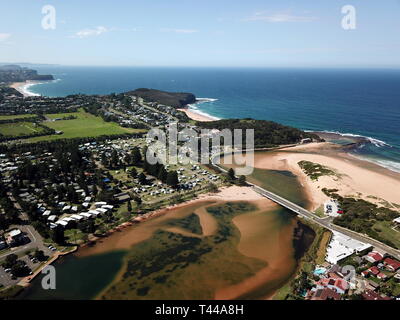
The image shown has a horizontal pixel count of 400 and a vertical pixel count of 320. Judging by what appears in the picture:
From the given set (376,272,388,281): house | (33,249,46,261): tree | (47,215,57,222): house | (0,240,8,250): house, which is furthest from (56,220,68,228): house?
(376,272,388,281): house

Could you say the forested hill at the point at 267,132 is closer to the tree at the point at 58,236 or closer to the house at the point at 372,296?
the house at the point at 372,296

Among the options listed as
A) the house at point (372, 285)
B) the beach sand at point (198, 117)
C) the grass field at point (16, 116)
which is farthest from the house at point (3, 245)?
the beach sand at point (198, 117)

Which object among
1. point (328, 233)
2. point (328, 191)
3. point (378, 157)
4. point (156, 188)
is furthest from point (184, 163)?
point (378, 157)

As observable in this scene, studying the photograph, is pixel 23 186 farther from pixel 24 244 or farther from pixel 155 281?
pixel 155 281

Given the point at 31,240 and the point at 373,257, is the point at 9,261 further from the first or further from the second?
the point at 373,257

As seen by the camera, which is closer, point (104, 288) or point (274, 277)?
point (104, 288)

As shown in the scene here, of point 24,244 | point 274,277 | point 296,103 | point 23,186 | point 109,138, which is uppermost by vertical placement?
point 296,103

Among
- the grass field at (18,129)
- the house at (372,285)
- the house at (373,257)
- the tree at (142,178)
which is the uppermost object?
the grass field at (18,129)
